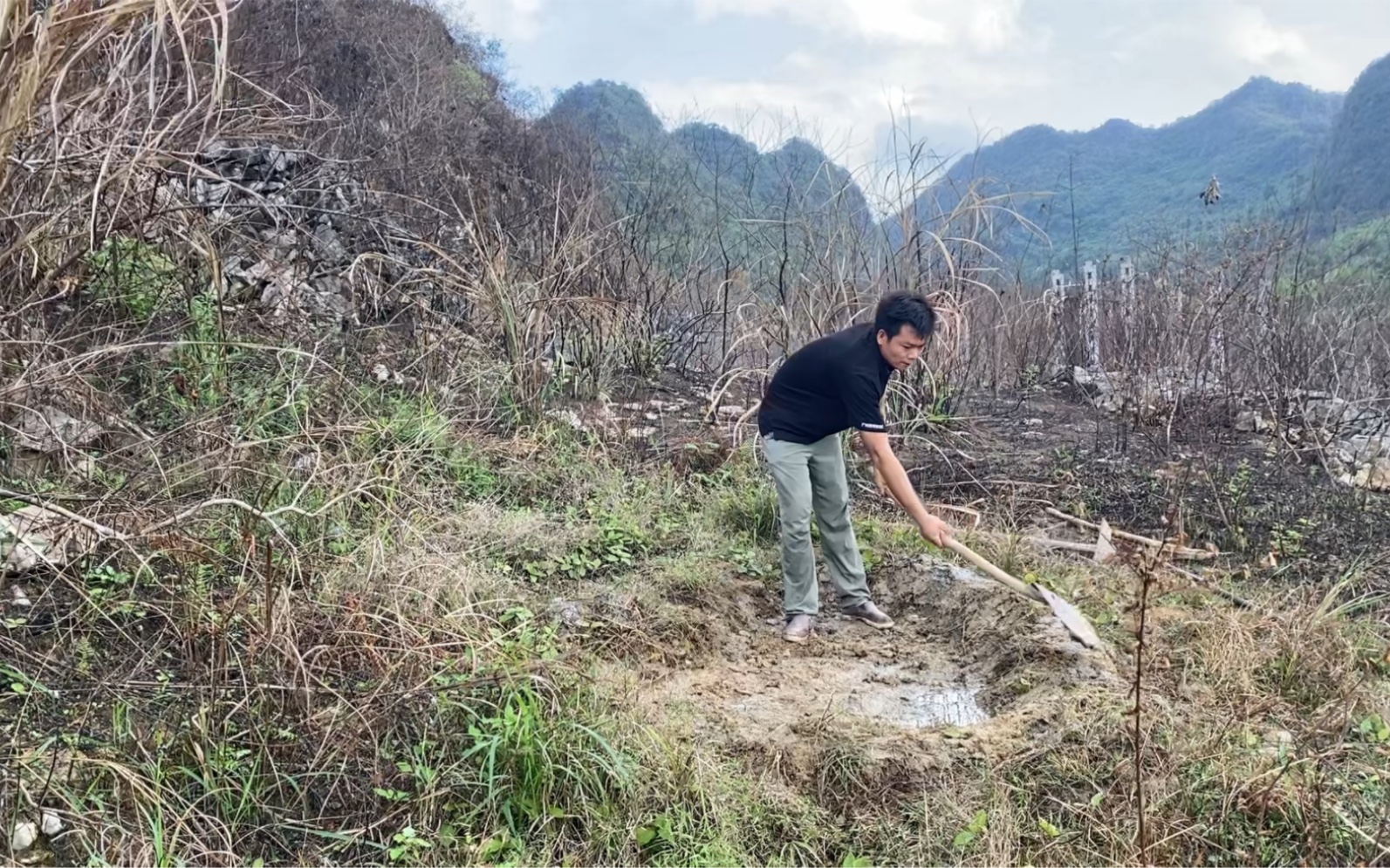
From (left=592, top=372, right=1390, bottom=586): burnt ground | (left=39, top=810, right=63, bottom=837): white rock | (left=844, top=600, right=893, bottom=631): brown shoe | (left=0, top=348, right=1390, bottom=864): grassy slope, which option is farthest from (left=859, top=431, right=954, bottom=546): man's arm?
→ (left=39, top=810, right=63, bottom=837): white rock

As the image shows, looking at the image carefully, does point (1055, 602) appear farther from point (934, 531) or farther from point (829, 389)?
point (829, 389)

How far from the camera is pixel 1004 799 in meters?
2.46

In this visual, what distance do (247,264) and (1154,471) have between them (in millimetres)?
6517

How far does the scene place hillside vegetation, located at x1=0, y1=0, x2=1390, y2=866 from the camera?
7.55 ft

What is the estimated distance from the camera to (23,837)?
193 centimetres

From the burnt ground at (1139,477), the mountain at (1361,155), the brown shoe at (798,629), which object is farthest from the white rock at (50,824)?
the mountain at (1361,155)

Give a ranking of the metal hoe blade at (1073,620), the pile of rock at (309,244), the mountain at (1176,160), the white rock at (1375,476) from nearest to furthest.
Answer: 1. the metal hoe blade at (1073,620)
2. the white rock at (1375,476)
3. the pile of rock at (309,244)
4. the mountain at (1176,160)

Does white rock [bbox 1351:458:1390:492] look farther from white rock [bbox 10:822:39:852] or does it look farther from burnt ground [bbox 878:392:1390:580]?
white rock [bbox 10:822:39:852]

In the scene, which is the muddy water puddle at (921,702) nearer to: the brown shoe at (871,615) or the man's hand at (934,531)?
the brown shoe at (871,615)

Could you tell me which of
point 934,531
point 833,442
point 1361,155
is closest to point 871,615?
point 934,531

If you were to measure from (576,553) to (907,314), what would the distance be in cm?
196

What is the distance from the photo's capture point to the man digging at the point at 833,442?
349 cm

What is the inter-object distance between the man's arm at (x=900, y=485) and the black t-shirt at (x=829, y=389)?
2.4 inches

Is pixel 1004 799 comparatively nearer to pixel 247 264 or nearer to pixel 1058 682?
pixel 1058 682
